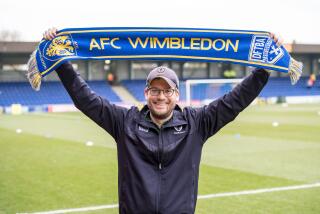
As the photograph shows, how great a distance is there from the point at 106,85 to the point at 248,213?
147 ft

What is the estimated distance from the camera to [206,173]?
11.3 m

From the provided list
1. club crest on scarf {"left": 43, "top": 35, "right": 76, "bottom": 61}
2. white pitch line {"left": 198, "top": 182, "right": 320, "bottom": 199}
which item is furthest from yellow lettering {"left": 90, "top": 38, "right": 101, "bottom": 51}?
white pitch line {"left": 198, "top": 182, "right": 320, "bottom": 199}

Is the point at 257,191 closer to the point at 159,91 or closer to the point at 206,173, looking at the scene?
the point at 206,173

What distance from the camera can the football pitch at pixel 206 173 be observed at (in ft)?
27.8

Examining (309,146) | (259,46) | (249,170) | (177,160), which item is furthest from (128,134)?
(309,146)

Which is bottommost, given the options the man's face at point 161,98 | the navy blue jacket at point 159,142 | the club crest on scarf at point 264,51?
the navy blue jacket at point 159,142

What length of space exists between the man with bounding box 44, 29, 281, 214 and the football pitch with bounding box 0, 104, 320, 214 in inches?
153

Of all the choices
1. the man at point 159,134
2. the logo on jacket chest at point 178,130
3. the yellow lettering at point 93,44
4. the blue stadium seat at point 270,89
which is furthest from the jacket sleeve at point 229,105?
the blue stadium seat at point 270,89

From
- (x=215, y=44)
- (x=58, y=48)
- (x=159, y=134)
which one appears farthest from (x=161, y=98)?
(x=58, y=48)

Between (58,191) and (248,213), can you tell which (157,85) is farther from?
(58,191)

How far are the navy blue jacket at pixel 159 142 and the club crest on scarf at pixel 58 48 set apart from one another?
17cm

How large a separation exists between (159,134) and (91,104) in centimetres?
62

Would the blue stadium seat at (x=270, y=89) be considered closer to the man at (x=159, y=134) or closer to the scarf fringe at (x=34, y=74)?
the scarf fringe at (x=34, y=74)

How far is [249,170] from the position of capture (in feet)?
38.0
